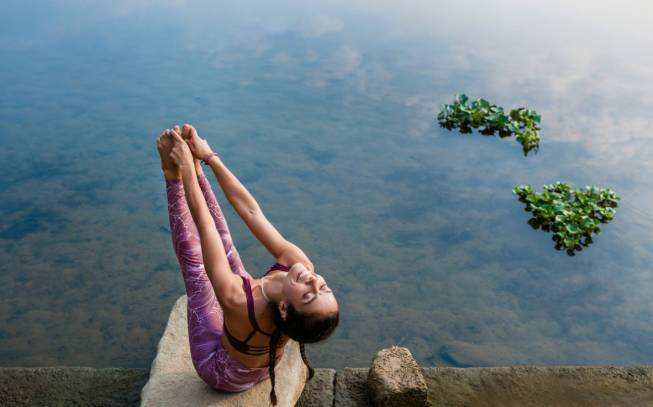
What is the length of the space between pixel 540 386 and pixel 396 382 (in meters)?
1.05

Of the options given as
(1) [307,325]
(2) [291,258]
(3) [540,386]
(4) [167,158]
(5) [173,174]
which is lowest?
(3) [540,386]

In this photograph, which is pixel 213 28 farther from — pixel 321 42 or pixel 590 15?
pixel 590 15

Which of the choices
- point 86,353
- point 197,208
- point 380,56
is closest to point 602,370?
point 197,208

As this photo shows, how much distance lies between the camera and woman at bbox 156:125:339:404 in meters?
3.17

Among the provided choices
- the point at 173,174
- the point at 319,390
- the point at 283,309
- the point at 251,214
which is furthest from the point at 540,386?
the point at 173,174

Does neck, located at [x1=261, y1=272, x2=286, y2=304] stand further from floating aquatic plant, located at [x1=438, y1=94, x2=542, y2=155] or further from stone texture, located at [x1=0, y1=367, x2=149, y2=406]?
floating aquatic plant, located at [x1=438, y1=94, x2=542, y2=155]

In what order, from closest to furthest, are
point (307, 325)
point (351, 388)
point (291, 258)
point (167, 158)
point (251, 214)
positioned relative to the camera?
point (307, 325)
point (291, 258)
point (167, 158)
point (251, 214)
point (351, 388)

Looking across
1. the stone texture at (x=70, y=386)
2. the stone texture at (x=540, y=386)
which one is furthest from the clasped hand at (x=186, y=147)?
the stone texture at (x=540, y=386)

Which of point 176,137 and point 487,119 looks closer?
point 176,137

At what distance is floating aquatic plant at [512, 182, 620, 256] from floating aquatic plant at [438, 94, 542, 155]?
148cm

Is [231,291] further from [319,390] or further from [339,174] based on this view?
[339,174]

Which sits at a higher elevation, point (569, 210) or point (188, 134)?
point (188, 134)

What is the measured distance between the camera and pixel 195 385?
367cm

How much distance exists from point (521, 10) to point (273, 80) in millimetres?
7537
